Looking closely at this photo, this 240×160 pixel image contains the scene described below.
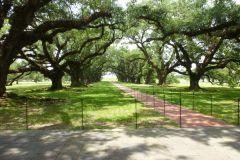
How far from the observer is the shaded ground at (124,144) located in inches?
326

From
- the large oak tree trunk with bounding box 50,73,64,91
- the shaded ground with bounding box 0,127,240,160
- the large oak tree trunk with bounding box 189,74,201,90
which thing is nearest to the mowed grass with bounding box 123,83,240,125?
the shaded ground with bounding box 0,127,240,160

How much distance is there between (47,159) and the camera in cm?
803

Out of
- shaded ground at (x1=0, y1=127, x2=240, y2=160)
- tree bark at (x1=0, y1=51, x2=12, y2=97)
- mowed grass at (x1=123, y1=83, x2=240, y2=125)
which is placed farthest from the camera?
tree bark at (x1=0, y1=51, x2=12, y2=97)

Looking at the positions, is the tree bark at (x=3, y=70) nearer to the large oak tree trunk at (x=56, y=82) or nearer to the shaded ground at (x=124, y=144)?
the shaded ground at (x=124, y=144)

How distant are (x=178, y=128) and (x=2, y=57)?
51.1 feet

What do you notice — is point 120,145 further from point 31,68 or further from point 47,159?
point 31,68

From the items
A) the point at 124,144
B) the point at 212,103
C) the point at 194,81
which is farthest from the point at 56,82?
the point at 124,144

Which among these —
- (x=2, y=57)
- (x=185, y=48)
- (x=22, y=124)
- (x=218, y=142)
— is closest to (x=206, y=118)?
(x=218, y=142)

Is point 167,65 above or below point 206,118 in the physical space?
above

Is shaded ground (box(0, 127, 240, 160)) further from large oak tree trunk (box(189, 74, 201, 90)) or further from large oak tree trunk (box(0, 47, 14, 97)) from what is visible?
large oak tree trunk (box(189, 74, 201, 90))

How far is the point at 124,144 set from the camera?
9477 mm

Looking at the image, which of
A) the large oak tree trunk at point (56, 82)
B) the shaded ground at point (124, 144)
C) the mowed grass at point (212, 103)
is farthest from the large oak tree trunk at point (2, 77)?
the large oak tree trunk at point (56, 82)

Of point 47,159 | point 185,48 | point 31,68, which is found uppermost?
point 185,48

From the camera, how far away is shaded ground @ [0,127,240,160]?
8281 mm
